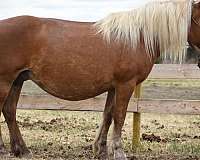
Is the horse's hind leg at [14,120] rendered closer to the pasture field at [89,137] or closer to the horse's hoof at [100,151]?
the pasture field at [89,137]

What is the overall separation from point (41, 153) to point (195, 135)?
3.25 meters

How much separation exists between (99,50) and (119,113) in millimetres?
→ 891

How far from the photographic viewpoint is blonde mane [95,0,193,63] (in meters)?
6.08

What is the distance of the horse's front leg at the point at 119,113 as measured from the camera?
19.5 feet

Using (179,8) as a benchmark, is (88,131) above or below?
below

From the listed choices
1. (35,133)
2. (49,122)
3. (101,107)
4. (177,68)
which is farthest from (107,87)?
(49,122)

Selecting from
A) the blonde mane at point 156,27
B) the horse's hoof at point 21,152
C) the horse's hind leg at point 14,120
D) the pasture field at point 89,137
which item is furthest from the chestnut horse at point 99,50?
the pasture field at point 89,137

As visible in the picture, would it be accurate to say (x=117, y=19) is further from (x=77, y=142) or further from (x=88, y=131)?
(x=88, y=131)

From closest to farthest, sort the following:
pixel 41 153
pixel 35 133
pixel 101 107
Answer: pixel 41 153
pixel 101 107
pixel 35 133

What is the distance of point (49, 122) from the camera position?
31.6 feet

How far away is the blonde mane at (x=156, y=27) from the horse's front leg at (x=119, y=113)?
57 centimetres

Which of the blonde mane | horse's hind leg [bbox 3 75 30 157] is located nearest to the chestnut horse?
the blonde mane

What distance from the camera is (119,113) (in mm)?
6043

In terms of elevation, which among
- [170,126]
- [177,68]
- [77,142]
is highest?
[177,68]
